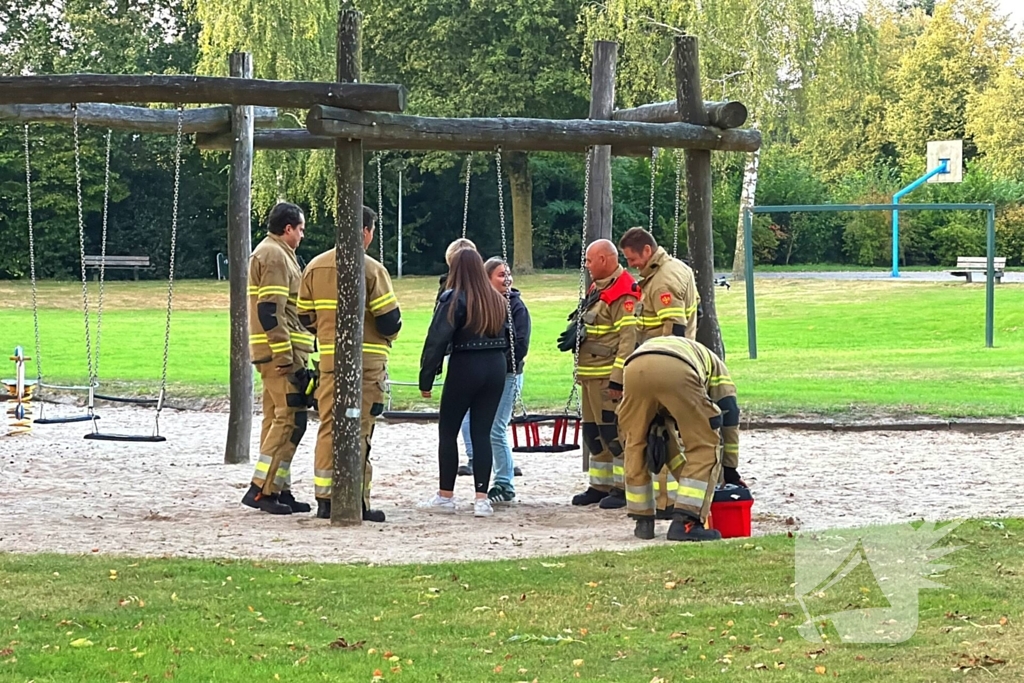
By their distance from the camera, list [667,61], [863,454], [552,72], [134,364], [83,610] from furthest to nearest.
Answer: [552,72], [667,61], [134,364], [863,454], [83,610]

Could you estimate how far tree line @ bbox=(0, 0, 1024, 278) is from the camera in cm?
3578

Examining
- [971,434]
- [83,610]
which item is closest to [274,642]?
[83,610]

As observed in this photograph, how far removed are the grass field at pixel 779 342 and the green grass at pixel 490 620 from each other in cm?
841

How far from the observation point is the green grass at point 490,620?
575cm

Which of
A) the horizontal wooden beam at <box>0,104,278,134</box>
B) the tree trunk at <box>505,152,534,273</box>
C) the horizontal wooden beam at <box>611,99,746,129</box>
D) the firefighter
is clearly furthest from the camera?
the tree trunk at <box>505,152,534,273</box>

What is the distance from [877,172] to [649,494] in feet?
135

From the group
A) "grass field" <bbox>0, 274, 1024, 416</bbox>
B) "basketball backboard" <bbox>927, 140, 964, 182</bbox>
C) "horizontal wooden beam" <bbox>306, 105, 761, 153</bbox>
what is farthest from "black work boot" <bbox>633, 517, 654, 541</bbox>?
"basketball backboard" <bbox>927, 140, 964, 182</bbox>

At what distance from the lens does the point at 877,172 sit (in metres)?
47.8

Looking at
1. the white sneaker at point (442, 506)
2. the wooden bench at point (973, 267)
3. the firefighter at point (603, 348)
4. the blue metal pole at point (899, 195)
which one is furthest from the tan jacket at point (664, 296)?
the wooden bench at point (973, 267)

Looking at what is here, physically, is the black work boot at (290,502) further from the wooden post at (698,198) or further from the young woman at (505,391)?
the wooden post at (698,198)

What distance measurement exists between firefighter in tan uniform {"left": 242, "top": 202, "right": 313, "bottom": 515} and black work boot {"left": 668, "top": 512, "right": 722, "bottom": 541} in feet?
8.96

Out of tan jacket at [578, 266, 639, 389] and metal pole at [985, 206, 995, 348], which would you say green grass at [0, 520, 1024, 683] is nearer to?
tan jacket at [578, 266, 639, 389]

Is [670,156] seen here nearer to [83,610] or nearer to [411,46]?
[411,46]

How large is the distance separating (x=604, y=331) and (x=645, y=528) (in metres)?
1.81
